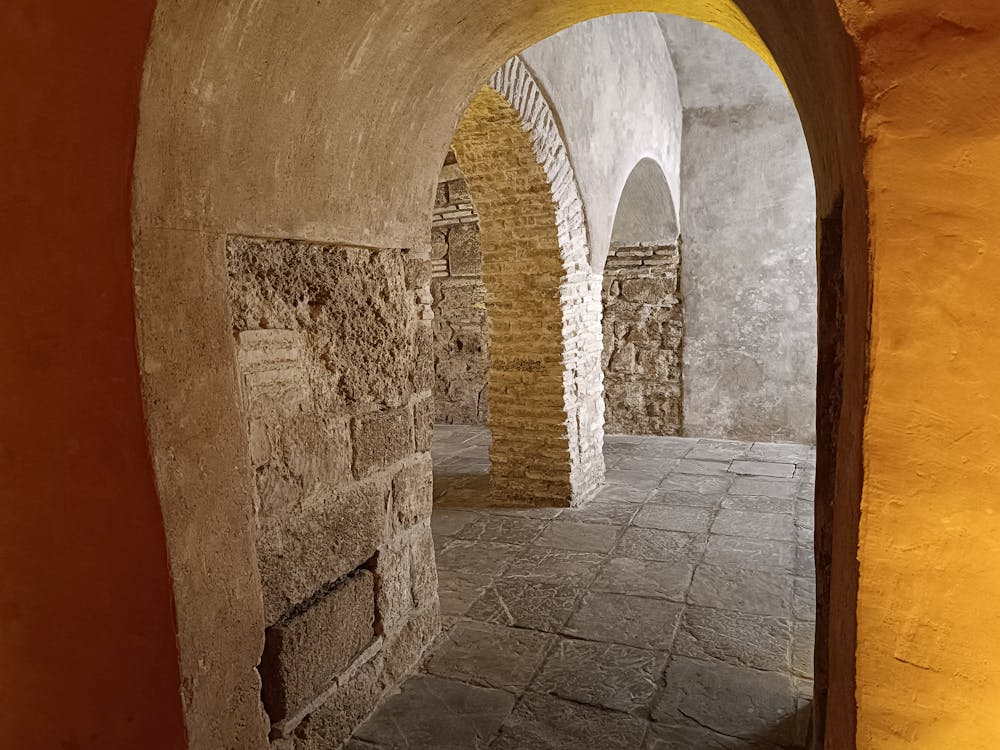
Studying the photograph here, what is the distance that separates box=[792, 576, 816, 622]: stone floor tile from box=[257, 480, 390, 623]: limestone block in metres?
2.01

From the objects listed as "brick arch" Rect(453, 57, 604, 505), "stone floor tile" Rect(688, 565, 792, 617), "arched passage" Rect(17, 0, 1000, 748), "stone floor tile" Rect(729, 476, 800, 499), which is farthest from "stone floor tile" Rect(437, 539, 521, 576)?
"stone floor tile" Rect(729, 476, 800, 499)

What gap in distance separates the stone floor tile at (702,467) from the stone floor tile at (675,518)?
101 centimetres

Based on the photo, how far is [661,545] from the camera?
13.1ft

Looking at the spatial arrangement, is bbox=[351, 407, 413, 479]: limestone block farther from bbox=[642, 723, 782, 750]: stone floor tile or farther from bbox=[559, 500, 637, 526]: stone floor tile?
bbox=[559, 500, 637, 526]: stone floor tile

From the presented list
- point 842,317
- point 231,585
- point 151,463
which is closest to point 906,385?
point 842,317

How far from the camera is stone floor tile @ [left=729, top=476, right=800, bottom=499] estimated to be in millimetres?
5043

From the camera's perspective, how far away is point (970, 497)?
941 mm

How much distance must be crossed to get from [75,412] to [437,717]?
5.36 ft

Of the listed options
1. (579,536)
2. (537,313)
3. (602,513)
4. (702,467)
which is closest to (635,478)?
(702,467)

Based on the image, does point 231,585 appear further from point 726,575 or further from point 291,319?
point 726,575

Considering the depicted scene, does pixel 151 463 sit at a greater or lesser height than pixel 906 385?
lesser

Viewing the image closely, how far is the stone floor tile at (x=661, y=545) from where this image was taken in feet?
12.6

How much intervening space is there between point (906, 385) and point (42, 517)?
6.16 ft

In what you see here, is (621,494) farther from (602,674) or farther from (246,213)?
(246,213)
